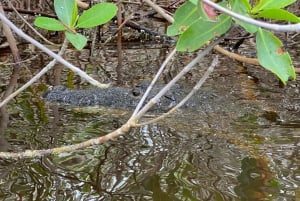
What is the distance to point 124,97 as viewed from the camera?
17.0 feet

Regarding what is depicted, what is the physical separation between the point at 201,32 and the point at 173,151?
7.35 ft

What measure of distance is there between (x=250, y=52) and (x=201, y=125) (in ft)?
9.12

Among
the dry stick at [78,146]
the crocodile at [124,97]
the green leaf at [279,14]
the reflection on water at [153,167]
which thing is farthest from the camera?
the crocodile at [124,97]

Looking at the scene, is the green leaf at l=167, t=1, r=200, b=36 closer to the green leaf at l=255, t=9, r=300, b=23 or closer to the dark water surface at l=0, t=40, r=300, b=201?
the green leaf at l=255, t=9, r=300, b=23

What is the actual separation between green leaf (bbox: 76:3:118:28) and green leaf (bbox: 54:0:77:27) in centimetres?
3

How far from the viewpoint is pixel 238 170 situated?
3512mm

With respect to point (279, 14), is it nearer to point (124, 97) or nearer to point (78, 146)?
point (78, 146)

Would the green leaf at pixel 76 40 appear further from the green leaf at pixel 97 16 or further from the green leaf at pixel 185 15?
the green leaf at pixel 185 15

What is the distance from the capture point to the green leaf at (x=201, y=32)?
5.38 feet

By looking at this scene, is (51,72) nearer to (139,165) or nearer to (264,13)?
(139,165)

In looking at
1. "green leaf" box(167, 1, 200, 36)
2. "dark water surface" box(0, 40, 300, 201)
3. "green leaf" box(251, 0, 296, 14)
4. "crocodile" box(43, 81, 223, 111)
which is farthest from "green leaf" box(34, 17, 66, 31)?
"crocodile" box(43, 81, 223, 111)

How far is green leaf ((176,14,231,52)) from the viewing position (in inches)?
64.6

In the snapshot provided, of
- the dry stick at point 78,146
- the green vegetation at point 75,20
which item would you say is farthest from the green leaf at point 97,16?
the dry stick at point 78,146

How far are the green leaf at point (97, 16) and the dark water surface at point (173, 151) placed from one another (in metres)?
1.46
